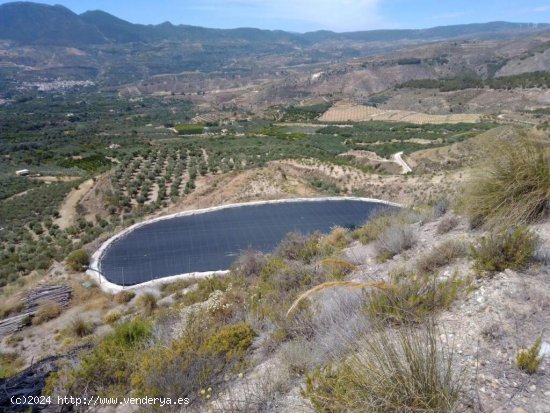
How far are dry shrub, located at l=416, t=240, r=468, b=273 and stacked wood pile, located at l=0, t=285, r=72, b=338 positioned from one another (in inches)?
425

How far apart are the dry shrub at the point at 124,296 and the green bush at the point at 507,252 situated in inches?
373

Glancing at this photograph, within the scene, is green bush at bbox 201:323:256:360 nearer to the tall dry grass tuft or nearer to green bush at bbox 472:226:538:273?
green bush at bbox 472:226:538:273

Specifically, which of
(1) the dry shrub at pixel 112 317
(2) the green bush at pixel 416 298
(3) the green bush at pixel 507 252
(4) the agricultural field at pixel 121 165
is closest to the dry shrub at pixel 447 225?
(3) the green bush at pixel 507 252

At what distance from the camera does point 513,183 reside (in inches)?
218

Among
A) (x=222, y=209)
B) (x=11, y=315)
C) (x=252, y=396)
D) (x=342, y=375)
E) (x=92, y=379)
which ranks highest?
(x=342, y=375)

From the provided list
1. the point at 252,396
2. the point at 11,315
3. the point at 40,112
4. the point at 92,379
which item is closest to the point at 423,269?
the point at 252,396

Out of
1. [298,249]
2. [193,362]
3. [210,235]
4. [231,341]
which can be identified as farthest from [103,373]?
[210,235]

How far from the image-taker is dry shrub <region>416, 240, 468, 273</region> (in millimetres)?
5504

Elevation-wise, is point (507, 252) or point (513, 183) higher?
point (513, 183)

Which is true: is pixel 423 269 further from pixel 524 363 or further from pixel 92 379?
pixel 92 379

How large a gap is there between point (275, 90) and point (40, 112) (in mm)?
68092

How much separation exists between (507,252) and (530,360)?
1878mm

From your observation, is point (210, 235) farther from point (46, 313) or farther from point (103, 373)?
point (103, 373)

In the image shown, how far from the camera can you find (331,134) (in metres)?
56.5
